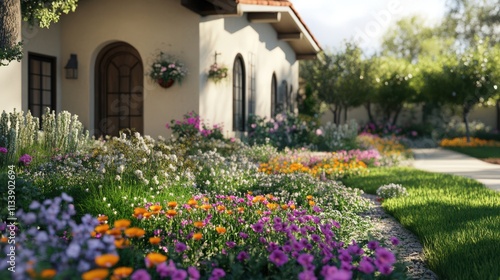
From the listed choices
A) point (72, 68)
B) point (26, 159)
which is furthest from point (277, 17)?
point (26, 159)

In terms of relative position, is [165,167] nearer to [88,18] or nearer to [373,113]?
[88,18]

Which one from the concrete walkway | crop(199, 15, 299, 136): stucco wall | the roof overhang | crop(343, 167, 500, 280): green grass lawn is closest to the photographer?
crop(343, 167, 500, 280): green grass lawn

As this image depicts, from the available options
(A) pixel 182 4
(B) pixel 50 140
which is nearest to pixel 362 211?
(B) pixel 50 140

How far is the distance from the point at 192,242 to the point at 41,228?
68.5 inches

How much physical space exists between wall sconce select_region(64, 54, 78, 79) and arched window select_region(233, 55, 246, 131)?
3.90m

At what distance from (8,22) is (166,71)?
11.6 feet

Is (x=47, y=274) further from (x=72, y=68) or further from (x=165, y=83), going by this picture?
(x=72, y=68)

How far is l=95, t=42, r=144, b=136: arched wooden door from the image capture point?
11875 millimetres

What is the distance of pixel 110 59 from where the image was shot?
12.0 m

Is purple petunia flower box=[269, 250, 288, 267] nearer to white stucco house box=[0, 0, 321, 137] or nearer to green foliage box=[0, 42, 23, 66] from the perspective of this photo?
green foliage box=[0, 42, 23, 66]

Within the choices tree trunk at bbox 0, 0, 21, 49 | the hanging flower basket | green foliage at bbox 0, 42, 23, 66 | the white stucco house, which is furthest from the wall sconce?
green foliage at bbox 0, 42, 23, 66

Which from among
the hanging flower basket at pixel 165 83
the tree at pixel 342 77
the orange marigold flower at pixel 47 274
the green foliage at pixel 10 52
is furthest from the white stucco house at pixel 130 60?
the tree at pixel 342 77

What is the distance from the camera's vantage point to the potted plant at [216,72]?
11625 mm

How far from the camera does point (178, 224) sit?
13.8 feet
